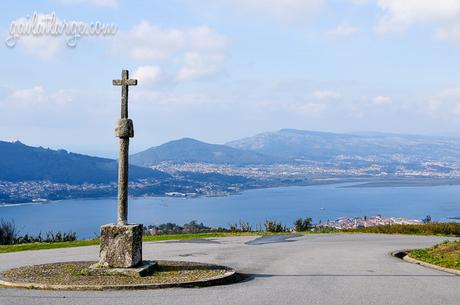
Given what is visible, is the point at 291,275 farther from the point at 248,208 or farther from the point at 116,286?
the point at 248,208

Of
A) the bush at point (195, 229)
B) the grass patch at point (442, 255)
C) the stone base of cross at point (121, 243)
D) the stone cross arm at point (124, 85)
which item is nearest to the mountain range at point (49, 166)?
the bush at point (195, 229)

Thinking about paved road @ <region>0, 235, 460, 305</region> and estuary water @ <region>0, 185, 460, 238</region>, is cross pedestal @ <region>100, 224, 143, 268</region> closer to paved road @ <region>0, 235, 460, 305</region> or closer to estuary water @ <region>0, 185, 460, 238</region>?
paved road @ <region>0, 235, 460, 305</region>

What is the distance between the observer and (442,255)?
17094 mm

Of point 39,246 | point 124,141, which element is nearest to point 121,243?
point 124,141

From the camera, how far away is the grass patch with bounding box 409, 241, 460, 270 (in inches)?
618

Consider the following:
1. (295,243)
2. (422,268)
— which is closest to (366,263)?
(422,268)

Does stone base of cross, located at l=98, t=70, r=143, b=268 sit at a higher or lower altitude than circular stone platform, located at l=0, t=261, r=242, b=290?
higher

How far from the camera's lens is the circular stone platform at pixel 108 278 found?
11133 mm

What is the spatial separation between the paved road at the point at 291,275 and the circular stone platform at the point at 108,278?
314 millimetres

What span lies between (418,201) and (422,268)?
11582 centimetres

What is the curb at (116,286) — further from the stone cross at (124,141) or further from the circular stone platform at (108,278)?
the stone cross at (124,141)

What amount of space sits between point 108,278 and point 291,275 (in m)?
3.99

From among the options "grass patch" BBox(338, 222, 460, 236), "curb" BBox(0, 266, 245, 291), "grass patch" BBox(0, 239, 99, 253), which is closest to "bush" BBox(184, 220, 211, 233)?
"grass patch" BBox(338, 222, 460, 236)

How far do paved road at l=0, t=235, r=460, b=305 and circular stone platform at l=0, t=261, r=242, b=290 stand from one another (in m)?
0.31
